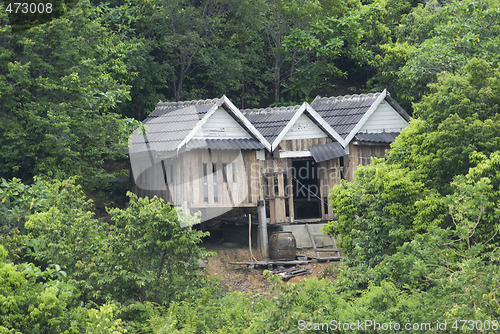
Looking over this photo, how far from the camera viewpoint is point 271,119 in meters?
25.2

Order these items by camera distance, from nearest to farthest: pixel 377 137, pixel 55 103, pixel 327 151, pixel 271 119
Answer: pixel 55 103, pixel 327 151, pixel 377 137, pixel 271 119

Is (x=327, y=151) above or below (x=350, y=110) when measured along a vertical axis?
below

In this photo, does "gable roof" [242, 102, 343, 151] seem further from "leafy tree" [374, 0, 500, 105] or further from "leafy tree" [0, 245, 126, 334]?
"leafy tree" [0, 245, 126, 334]

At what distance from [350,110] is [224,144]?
16.2 ft

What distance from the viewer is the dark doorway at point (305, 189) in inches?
1064

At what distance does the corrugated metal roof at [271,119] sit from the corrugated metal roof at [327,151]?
132cm

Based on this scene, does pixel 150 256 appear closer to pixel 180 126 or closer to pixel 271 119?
pixel 180 126

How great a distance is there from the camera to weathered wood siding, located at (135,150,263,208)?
23156 millimetres

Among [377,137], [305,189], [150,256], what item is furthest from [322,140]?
[150,256]

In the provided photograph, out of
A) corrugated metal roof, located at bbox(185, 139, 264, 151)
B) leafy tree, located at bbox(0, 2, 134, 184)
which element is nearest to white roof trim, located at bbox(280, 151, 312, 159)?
corrugated metal roof, located at bbox(185, 139, 264, 151)

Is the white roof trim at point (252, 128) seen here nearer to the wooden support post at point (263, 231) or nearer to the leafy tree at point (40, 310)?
the wooden support post at point (263, 231)

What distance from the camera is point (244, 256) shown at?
24.7 meters

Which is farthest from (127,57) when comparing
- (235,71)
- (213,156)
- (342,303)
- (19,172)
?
(342,303)

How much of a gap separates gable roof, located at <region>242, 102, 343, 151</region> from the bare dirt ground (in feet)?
12.5
